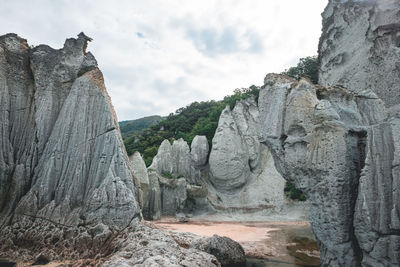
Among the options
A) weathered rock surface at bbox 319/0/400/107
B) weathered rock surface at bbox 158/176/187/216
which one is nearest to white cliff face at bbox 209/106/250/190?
weathered rock surface at bbox 158/176/187/216

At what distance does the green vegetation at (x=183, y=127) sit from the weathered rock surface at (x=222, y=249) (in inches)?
879

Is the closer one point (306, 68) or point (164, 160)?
point (164, 160)

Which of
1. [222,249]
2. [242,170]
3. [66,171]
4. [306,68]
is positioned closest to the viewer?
[222,249]

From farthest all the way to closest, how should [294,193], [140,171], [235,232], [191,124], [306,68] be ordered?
[191,124] → [306,68] → [294,193] → [140,171] → [235,232]

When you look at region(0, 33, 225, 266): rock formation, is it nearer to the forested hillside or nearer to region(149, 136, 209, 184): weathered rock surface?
region(149, 136, 209, 184): weathered rock surface

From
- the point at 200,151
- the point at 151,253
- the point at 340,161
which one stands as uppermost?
the point at 200,151

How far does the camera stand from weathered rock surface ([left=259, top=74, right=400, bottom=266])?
17.4 ft

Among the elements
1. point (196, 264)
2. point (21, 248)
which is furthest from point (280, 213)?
point (21, 248)

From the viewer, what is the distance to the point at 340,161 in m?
6.38

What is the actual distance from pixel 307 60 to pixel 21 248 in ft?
97.5

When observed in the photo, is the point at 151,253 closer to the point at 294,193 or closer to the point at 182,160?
the point at 294,193

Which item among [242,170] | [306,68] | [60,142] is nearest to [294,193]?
[242,170]

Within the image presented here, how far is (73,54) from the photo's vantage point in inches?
426

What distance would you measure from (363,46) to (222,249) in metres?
13.3
